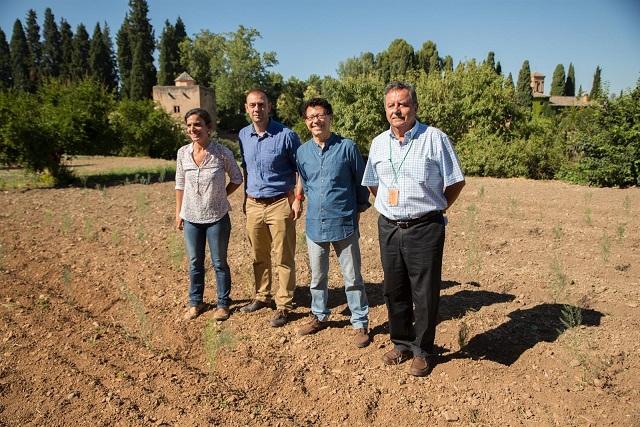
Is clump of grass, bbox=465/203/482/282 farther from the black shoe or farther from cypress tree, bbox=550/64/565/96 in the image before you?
cypress tree, bbox=550/64/565/96

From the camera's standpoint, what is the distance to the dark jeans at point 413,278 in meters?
2.77

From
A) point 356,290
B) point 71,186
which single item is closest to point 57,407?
point 356,290

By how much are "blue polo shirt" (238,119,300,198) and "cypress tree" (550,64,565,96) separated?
67.9m

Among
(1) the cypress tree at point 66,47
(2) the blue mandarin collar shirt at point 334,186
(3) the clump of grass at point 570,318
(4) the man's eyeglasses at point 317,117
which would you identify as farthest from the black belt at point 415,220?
(1) the cypress tree at point 66,47

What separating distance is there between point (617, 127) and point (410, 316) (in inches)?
473

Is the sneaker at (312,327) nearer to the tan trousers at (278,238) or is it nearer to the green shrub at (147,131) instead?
the tan trousers at (278,238)

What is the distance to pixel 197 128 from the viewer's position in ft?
12.0

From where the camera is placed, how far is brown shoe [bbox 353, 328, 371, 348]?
10.9 feet

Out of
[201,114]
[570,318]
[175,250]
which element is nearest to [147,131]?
[175,250]

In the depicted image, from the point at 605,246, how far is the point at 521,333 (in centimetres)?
279

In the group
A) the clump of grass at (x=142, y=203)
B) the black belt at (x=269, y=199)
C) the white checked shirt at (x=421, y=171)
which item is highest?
the white checked shirt at (x=421, y=171)

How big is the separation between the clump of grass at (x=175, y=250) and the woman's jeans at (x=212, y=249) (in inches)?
55.4

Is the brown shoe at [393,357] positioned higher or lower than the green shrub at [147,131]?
lower

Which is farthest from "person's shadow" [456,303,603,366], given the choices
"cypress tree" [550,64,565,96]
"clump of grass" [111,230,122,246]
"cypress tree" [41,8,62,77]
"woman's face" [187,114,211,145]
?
"cypress tree" [550,64,565,96]
